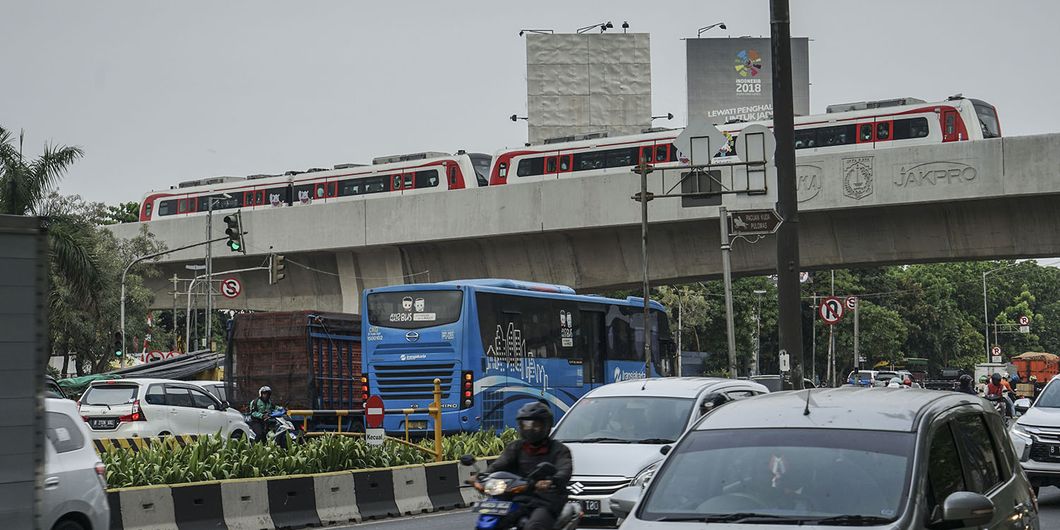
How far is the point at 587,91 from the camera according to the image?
8694 centimetres

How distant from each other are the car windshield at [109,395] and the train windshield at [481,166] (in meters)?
26.9

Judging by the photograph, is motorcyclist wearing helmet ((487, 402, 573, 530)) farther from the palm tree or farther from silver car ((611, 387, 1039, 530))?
the palm tree

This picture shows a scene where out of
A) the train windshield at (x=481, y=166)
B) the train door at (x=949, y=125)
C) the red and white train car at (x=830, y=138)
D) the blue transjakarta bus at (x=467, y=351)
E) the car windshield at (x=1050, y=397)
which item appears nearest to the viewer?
the car windshield at (x=1050, y=397)

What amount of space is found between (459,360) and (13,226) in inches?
753

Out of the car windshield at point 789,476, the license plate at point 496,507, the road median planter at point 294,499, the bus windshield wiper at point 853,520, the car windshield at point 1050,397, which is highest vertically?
the car windshield at point 789,476

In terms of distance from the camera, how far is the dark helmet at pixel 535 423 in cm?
843

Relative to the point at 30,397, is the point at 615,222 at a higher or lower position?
higher

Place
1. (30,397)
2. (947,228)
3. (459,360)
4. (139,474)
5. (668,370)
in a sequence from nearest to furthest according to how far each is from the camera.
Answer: (30,397), (139,474), (459,360), (668,370), (947,228)

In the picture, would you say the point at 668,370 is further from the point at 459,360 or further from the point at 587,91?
the point at 587,91

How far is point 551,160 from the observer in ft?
156

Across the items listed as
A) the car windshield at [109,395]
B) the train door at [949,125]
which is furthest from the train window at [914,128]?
the car windshield at [109,395]

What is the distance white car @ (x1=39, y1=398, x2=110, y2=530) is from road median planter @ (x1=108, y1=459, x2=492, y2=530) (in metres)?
2.72

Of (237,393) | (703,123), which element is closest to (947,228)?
(703,123)

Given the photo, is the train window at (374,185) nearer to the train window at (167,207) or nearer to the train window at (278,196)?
the train window at (278,196)
